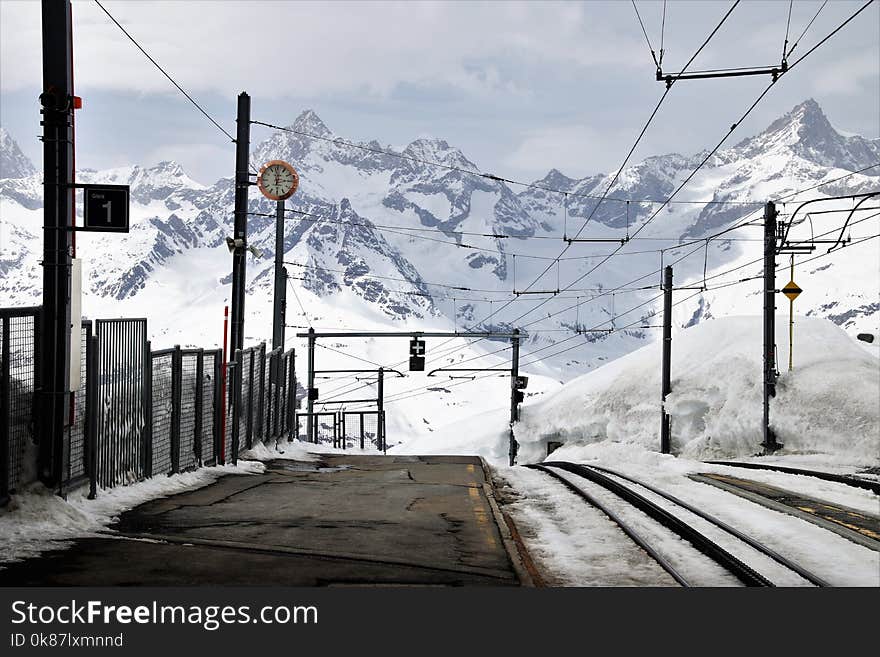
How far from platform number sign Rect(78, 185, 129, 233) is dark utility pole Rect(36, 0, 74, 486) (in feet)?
0.80

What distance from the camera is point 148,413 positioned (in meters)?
13.4

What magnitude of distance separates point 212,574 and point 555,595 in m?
2.62

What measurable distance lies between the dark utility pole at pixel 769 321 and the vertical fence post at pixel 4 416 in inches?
710

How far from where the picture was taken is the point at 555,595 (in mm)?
6902

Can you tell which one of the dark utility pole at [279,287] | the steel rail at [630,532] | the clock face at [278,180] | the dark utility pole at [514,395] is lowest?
the dark utility pole at [514,395]

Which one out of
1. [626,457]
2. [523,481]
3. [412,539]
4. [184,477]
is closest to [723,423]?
[626,457]

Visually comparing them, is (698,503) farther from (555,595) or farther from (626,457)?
(626,457)

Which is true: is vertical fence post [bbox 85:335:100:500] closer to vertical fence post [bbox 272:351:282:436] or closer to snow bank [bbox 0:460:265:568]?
snow bank [bbox 0:460:265:568]

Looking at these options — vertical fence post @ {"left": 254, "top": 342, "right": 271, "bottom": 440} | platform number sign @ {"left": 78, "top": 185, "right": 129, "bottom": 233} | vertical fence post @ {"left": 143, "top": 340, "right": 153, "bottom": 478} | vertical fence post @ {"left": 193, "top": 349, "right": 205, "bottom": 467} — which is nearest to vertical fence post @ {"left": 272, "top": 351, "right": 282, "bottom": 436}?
vertical fence post @ {"left": 254, "top": 342, "right": 271, "bottom": 440}

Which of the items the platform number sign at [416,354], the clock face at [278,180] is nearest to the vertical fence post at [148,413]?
the clock face at [278,180]

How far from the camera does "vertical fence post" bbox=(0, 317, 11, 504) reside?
9305mm

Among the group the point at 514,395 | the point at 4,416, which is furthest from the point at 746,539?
the point at 514,395

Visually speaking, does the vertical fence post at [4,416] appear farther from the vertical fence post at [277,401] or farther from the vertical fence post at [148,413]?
the vertical fence post at [277,401]

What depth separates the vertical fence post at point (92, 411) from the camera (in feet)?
36.6
